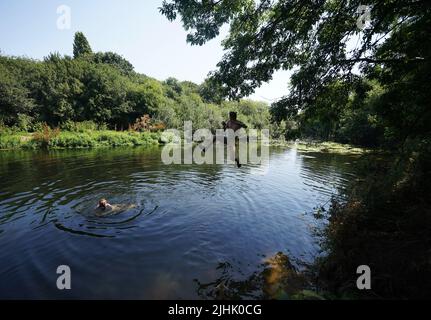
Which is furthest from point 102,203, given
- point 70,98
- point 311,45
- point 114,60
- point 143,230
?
point 114,60

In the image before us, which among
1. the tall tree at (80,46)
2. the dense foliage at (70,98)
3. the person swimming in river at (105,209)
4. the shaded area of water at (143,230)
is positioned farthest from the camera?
the tall tree at (80,46)

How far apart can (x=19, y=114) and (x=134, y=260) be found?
42.9m

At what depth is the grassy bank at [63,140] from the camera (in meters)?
30.4

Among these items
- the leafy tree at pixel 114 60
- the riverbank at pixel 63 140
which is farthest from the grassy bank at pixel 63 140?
the leafy tree at pixel 114 60

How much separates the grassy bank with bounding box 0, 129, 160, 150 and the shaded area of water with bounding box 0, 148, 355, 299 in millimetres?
17721

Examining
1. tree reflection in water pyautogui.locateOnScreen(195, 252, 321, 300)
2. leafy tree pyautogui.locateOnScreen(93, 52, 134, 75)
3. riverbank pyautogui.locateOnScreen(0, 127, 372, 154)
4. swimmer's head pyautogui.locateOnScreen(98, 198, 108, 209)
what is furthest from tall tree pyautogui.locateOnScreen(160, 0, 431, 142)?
leafy tree pyautogui.locateOnScreen(93, 52, 134, 75)

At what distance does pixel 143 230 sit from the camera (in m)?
8.70

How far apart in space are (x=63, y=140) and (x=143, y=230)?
30.6m

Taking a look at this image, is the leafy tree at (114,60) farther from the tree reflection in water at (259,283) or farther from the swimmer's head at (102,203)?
the tree reflection in water at (259,283)

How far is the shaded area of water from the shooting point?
19.7ft

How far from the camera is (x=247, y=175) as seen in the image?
18.7 metres

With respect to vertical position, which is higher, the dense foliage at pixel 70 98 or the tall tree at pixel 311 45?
the dense foliage at pixel 70 98

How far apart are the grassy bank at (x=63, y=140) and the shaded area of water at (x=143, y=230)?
58.1 feet

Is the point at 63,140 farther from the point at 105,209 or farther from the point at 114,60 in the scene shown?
the point at 114,60
